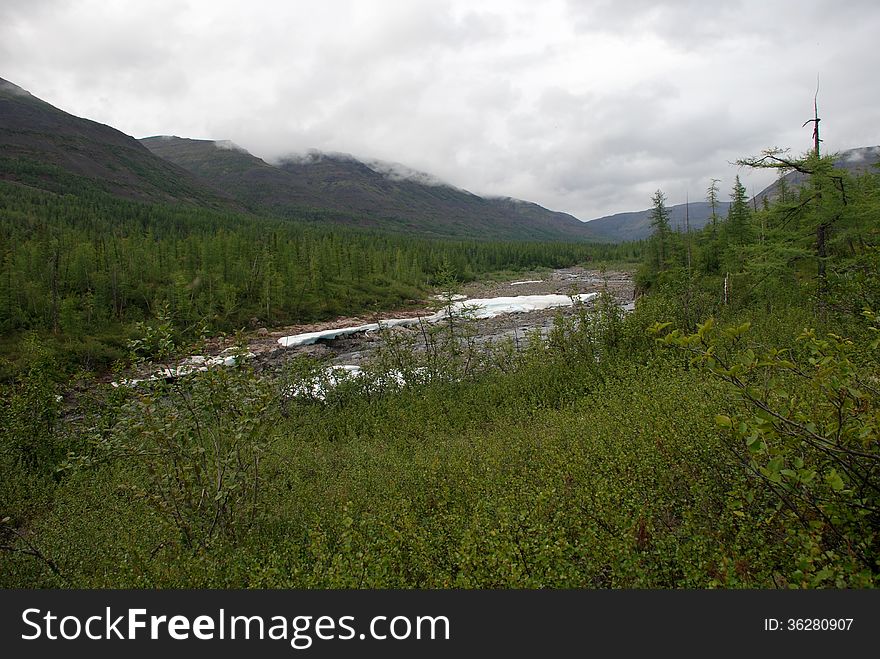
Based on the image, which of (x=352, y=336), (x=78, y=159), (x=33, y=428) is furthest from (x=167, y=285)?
(x=78, y=159)

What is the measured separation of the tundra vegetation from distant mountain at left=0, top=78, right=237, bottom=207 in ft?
435

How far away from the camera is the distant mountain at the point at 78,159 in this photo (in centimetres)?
11588

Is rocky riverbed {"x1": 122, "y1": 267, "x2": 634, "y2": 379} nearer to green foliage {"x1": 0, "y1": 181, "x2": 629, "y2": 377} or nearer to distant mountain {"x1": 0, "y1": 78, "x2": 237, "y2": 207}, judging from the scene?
green foliage {"x1": 0, "y1": 181, "x2": 629, "y2": 377}

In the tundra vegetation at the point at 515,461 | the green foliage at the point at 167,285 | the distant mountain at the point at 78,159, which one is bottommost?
the tundra vegetation at the point at 515,461

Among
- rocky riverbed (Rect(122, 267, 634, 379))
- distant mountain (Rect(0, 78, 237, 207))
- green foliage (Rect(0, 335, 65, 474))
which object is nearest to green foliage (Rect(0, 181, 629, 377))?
rocky riverbed (Rect(122, 267, 634, 379))

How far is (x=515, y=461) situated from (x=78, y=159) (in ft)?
642

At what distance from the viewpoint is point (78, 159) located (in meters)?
150

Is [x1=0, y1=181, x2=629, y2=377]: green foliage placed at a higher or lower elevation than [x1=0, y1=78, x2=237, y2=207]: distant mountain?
lower

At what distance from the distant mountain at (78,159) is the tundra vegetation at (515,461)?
13255cm

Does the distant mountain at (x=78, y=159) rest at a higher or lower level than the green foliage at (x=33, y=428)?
higher

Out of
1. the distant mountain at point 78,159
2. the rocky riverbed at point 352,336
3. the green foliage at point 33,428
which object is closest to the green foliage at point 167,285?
the rocky riverbed at point 352,336

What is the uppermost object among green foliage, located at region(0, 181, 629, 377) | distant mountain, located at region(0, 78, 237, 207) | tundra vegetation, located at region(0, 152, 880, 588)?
distant mountain, located at region(0, 78, 237, 207)

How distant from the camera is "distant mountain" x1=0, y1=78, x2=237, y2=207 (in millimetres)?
115875

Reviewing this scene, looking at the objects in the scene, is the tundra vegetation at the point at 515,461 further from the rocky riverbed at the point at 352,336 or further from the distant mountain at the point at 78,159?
the distant mountain at the point at 78,159
